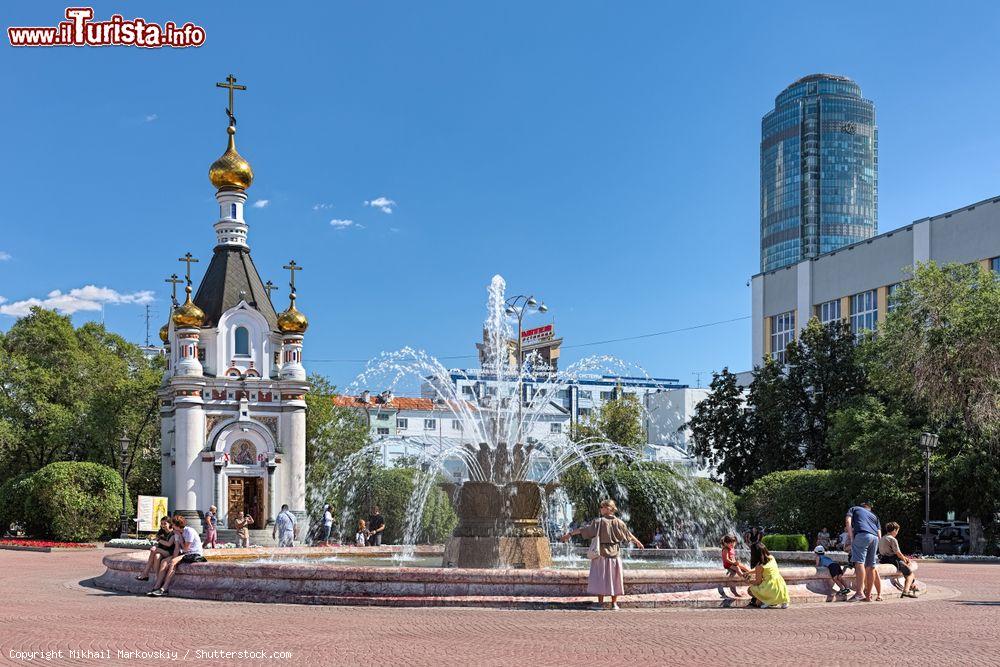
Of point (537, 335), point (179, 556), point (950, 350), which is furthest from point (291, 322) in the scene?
point (537, 335)

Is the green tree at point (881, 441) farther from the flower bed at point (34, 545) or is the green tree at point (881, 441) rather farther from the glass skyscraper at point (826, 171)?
the glass skyscraper at point (826, 171)

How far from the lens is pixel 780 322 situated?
6919 cm

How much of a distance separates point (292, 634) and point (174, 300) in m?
39.3

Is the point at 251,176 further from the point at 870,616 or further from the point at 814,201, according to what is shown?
the point at 814,201

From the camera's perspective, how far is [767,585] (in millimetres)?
14195

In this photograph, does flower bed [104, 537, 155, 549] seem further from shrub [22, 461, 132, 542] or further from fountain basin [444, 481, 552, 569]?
fountain basin [444, 481, 552, 569]

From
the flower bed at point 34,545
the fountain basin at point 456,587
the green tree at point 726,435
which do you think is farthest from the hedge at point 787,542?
the green tree at point 726,435

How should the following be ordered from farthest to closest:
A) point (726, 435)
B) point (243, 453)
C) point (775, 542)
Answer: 1. point (726, 435)
2. point (243, 453)
3. point (775, 542)

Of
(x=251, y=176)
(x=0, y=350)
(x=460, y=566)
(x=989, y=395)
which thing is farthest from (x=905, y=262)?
(x=460, y=566)

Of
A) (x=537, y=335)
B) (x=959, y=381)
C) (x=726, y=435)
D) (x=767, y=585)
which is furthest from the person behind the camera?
(x=537, y=335)

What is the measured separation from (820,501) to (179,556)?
82.0 ft

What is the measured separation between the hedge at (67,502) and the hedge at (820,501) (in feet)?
67.9

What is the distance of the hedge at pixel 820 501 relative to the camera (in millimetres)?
34500

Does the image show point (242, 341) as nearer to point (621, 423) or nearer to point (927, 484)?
point (621, 423)
